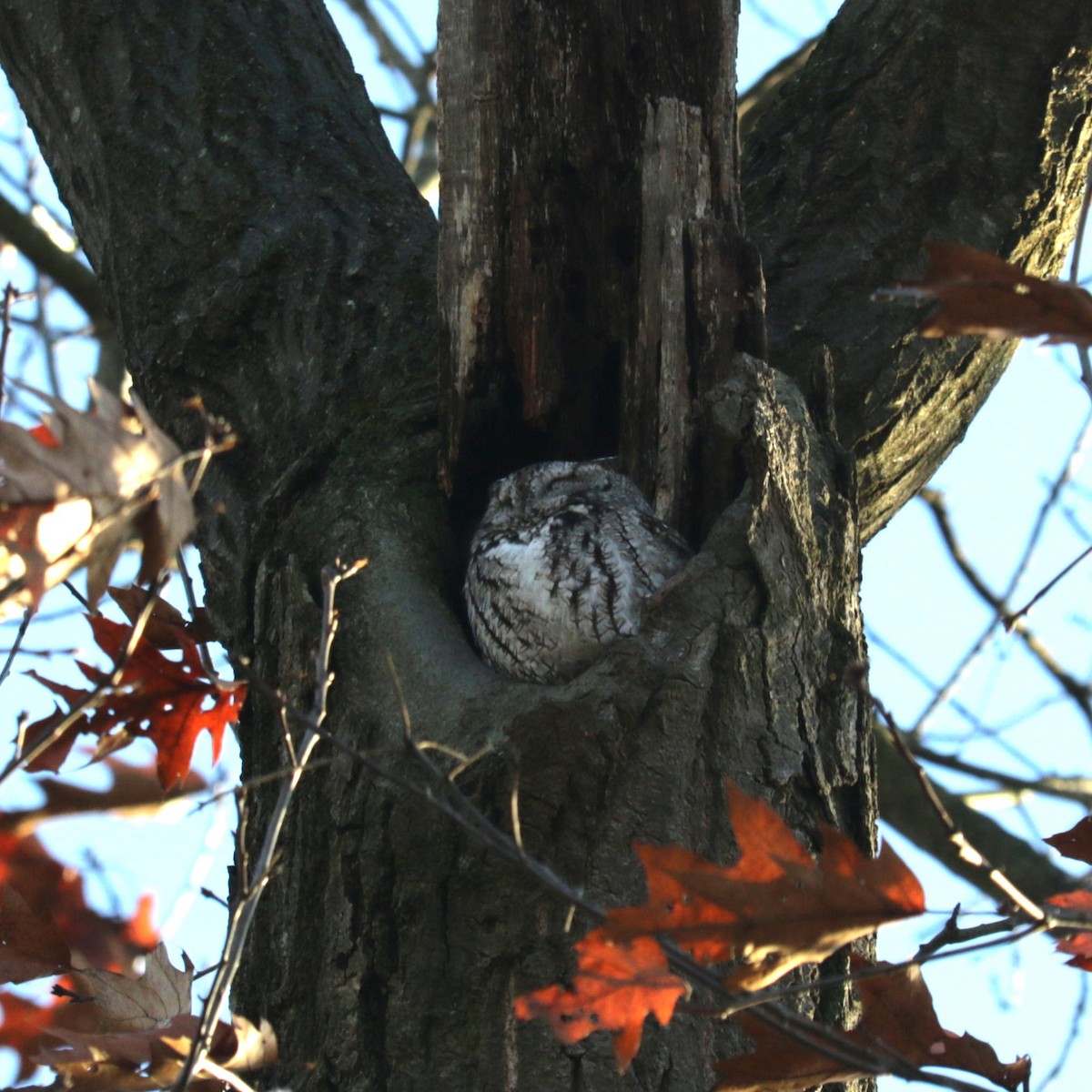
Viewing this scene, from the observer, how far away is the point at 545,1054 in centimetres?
191

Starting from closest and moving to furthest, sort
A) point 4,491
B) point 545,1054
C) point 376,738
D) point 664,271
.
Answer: point 4,491
point 545,1054
point 376,738
point 664,271

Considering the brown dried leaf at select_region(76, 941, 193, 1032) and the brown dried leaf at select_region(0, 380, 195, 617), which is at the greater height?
the brown dried leaf at select_region(0, 380, 195, 617)

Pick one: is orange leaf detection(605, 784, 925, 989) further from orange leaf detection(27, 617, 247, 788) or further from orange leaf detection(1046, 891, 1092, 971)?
orange leaf detection(27, 617, 247, 788)

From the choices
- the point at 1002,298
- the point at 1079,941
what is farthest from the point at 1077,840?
the point at 1002,298

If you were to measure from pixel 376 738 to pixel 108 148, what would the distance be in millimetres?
1716

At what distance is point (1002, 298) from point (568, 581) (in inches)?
60.4

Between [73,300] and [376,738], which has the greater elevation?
[73,300]

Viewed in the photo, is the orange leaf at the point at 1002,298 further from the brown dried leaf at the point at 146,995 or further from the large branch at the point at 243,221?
the large branch at the point at 243,221

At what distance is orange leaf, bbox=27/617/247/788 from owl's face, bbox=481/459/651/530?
943mm

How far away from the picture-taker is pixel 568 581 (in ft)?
9.28

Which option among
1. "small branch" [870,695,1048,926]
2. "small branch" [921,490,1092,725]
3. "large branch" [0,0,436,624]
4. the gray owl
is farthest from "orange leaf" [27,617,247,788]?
"small branch" [921,490,1092,725]

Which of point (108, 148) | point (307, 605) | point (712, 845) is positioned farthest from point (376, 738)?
point (108, 148)

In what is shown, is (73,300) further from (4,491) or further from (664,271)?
(4,491)

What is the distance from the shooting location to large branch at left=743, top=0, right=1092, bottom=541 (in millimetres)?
3111
